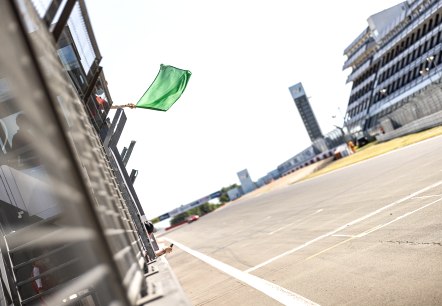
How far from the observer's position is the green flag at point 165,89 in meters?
7.94

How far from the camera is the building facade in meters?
55.0

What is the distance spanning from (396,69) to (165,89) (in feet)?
224

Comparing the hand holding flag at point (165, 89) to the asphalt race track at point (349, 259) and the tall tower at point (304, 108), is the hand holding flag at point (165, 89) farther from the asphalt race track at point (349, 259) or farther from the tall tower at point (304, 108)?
the tall tower at point (304, 108)

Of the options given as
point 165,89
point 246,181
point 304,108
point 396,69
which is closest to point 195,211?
→ point 246,181

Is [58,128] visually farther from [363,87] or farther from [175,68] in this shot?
[363,87]

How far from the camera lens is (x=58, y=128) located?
1.42 metres

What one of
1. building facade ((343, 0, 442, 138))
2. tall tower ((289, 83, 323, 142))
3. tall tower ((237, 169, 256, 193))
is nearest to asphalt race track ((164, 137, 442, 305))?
building facade ((343, 0, 442, 138))

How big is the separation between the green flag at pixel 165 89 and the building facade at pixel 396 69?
1609 inches

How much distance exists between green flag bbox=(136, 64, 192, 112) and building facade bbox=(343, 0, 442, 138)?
40.9 meters

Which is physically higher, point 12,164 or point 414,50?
point 414,50

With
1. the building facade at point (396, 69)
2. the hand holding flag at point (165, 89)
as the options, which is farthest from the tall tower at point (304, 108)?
the hand holding flag at point (165, 89)

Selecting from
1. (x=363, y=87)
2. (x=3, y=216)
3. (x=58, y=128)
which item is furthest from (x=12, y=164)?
(x=363, y=87)

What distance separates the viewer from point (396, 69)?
227 feet

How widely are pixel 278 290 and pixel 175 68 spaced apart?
456 cm
